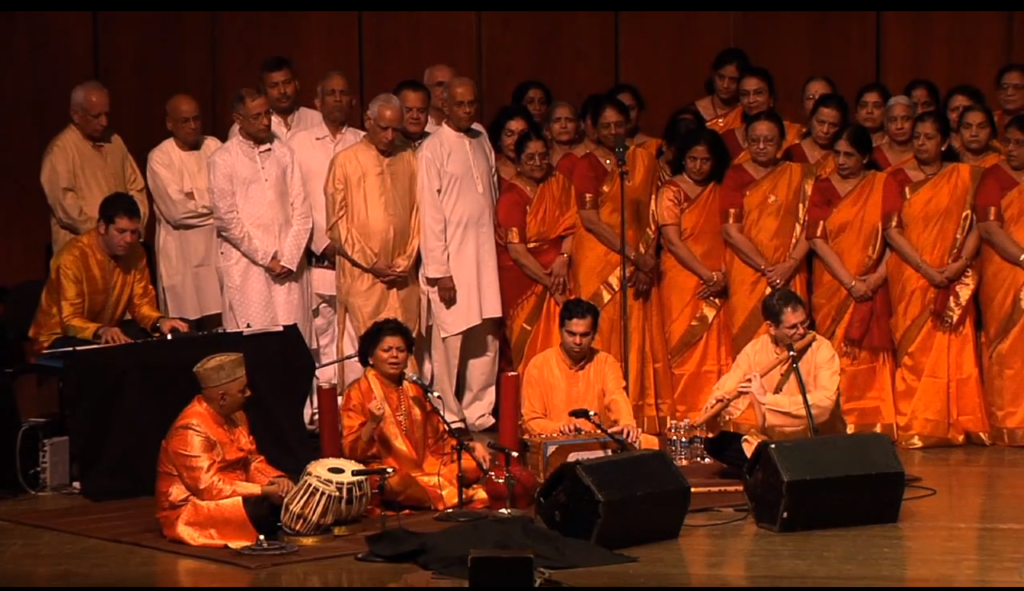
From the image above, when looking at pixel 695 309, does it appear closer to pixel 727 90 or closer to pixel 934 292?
pixel 934 292

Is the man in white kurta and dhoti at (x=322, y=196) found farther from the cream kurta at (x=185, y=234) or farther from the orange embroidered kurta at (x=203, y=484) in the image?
the orange embroidered kurta at (x=203, y=484)

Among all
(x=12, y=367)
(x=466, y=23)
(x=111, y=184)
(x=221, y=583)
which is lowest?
(x=221, y=583)

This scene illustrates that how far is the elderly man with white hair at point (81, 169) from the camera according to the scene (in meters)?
9.99

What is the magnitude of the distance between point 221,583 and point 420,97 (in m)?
3.72

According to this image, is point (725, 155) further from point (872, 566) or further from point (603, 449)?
point (872, 566)

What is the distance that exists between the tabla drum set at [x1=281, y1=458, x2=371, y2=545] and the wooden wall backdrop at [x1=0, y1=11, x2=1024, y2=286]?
480 cm

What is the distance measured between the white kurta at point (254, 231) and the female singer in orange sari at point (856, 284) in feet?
8.40

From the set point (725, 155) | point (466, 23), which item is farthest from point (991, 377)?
point (466, 23)

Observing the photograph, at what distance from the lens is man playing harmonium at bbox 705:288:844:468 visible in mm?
8328

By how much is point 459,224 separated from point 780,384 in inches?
82.1

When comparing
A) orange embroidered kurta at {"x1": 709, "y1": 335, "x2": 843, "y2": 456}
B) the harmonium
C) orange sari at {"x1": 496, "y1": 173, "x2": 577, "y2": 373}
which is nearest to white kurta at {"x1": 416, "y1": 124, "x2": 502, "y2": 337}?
orange sari at {"x1": 496, "y1": 173, "x2": 577, "y2": 373}

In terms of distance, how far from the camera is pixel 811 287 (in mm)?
10055

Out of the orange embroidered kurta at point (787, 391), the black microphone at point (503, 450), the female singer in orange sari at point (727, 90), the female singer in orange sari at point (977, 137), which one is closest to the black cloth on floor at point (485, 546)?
the black microphone at point (503, 450)

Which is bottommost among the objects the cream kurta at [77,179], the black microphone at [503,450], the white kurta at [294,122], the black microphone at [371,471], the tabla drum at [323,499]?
the tabla drum at [323,499]
